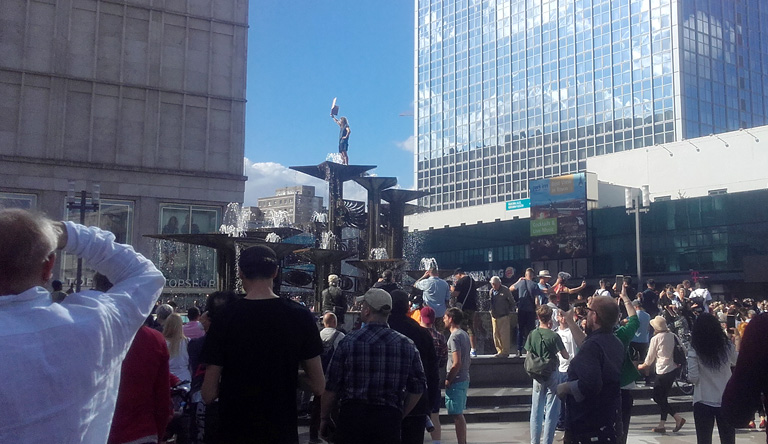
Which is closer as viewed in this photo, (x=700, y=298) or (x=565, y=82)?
(x=700, y=298)

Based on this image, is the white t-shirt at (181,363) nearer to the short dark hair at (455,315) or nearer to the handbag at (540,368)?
the short dark hair at (455,315)

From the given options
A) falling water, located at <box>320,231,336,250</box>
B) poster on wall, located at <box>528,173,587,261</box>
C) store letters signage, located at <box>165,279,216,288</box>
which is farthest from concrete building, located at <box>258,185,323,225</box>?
falling water, located at <box>320,231,336,250</box>

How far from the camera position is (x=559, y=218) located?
2731 inches

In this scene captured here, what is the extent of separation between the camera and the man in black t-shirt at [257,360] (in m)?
3.85

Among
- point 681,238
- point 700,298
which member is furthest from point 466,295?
point 681,238

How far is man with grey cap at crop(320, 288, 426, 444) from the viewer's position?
472cm

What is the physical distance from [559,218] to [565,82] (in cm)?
4439

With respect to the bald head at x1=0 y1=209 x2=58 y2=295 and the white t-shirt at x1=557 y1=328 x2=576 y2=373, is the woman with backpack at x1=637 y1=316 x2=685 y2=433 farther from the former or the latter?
the bald head at x1=0 y1=209 x2=58 y2=295

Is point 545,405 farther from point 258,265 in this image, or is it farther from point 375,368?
point 258,265

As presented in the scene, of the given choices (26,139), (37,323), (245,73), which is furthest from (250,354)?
(245,73)

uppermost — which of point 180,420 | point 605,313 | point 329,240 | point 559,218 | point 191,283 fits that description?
point 559,218

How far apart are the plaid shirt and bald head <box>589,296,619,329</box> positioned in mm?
1837

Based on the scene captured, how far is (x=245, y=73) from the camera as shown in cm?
3938

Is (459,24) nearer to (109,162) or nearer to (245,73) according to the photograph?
(245,73)
